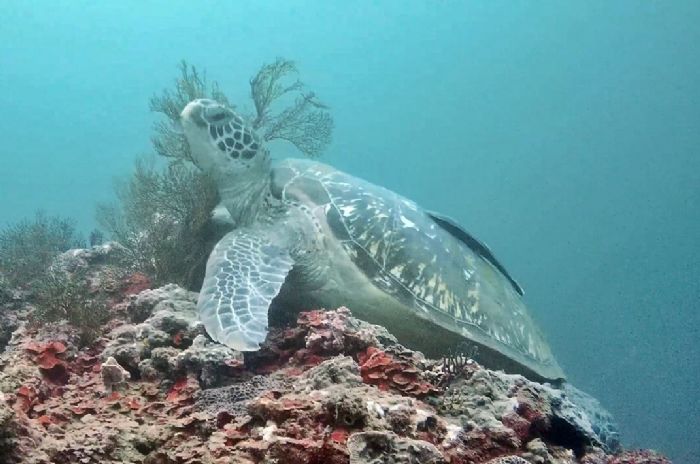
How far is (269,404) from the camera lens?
2.04 metres

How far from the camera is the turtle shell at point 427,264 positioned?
15.7 ft

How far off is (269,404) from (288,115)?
6592 millimetres

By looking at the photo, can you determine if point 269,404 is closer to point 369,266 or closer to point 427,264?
point 369,266

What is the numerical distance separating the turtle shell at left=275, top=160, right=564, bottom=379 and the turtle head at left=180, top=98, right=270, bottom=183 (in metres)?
0.65

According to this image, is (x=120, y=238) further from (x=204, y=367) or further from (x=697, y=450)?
(x=697, y=450)

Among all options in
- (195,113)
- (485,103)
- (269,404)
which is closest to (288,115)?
(195,113)

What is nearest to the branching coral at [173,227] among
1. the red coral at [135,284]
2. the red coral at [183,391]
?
the red coral at [135,284]

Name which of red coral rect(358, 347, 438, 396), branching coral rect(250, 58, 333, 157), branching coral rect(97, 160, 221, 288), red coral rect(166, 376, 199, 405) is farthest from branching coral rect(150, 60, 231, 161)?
red coral rect(358, 347, 438, 396)

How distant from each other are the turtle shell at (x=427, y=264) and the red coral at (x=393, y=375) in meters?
1.76

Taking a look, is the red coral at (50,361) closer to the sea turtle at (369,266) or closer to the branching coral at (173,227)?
the sea turtle at (369,266)

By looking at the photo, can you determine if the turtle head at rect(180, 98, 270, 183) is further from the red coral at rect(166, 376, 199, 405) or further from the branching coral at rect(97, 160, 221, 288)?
the red coral at rect(166, 376, 199, 405)

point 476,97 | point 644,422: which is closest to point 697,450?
point 644,422

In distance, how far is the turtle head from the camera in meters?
5.88

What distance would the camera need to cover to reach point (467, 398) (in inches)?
106
